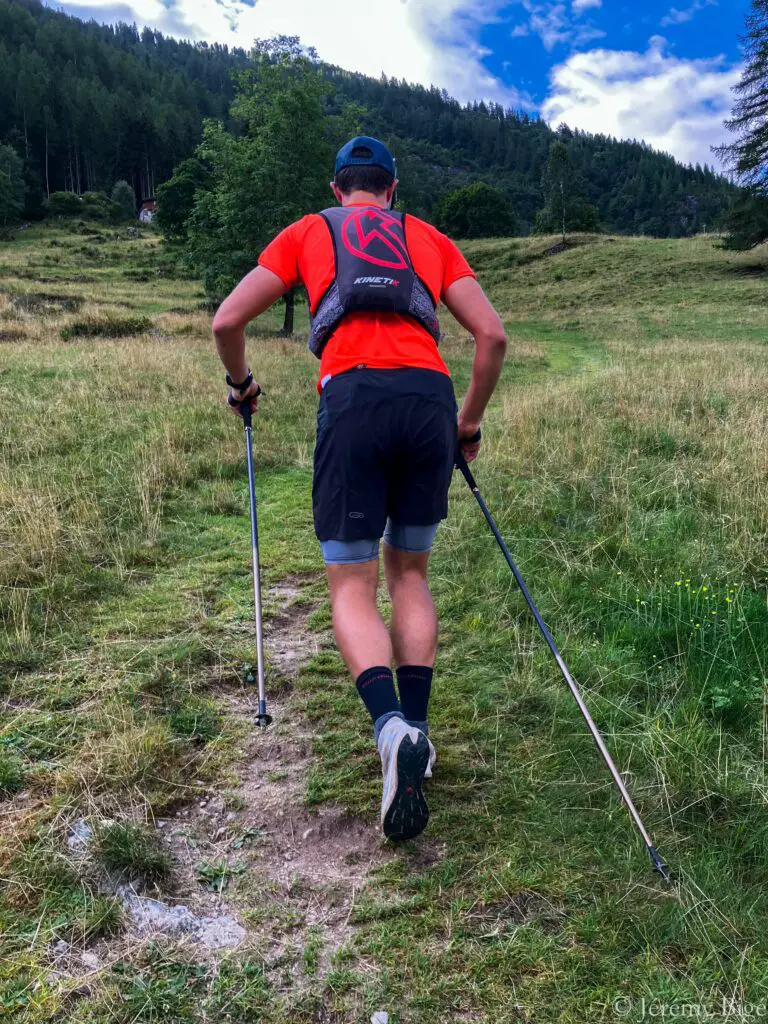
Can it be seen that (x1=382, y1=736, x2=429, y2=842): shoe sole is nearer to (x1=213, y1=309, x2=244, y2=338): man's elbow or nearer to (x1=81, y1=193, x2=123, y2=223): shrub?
(x1=213, y1=309, x2=244, y2=338): man's elbow

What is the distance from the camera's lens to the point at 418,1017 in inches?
65.2

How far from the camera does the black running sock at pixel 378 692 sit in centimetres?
222

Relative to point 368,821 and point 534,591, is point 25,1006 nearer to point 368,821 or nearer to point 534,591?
point 368,821

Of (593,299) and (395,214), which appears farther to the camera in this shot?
(593,299)

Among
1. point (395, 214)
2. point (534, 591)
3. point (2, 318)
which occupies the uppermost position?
point (2, 318)

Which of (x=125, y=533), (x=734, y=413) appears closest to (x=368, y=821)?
(x=125, y=533)

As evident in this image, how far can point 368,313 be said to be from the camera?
2.45 metres

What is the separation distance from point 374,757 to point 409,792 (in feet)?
2.53

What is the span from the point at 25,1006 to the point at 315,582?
3.14 m

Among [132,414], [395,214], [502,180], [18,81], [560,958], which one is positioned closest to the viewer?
[560,958]

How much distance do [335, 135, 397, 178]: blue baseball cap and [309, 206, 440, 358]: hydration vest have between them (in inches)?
9.8

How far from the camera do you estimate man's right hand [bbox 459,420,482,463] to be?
2.96m

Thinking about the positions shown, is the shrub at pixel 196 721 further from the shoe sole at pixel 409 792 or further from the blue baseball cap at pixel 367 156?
the blue baseball cap at pixel 367 156

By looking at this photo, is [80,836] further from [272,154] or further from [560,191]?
[560,191]
